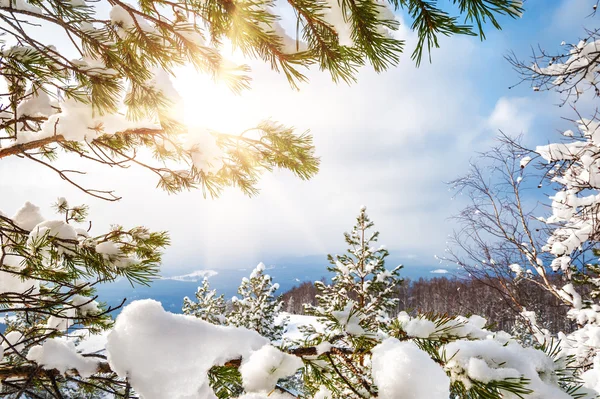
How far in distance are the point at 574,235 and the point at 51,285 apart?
8.11m

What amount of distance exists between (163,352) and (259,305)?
1757cm

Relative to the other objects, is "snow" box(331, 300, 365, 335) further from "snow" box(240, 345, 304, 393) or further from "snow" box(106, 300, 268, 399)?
"snow" box(106, 300, 268, 399)

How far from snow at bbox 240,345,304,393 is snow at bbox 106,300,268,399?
5.6 inches

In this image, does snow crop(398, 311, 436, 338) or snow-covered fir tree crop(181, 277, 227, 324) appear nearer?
snow crop(398, 311, 436, 338)

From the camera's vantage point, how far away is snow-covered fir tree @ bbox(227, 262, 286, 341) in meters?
16.8

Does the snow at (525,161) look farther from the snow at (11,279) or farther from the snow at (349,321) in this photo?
the snow at (11,279)

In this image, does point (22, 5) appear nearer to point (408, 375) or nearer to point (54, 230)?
point (54, 230)

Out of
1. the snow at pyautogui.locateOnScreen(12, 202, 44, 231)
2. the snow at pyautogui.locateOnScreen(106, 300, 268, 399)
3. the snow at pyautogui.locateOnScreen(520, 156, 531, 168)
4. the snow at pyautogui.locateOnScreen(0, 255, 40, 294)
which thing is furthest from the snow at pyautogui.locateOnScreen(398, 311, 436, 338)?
the snow at pyautogui.locateOnScreen(520, 156, 531, 168)

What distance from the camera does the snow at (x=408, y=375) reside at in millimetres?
791

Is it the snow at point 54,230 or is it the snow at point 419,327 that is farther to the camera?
the snow at point 54,230

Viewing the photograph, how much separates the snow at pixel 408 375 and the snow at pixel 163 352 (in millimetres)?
585

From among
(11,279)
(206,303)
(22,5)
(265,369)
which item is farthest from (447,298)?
Answer: (22,5)

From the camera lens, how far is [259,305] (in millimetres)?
17297

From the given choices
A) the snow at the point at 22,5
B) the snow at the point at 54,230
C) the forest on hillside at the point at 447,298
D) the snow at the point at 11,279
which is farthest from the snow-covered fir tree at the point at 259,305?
the snow at the point at 22,5
